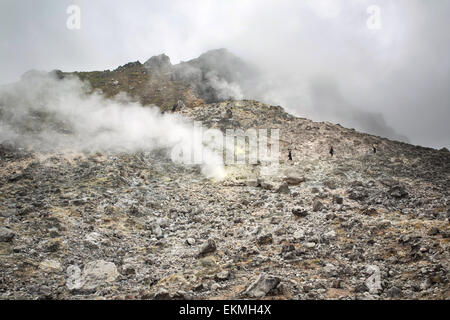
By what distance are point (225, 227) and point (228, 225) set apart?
173mm

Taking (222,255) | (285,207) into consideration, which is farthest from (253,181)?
(222,255)

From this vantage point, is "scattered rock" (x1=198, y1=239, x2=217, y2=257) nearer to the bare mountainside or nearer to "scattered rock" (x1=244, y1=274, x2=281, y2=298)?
the bare mountainside

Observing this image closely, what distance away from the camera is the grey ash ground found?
24.0 feet

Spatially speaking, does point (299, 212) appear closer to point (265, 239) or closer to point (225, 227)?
point (265, 239)

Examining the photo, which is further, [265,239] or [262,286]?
[265,239]

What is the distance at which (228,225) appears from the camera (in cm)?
1118

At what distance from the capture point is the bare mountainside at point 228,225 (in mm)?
7344

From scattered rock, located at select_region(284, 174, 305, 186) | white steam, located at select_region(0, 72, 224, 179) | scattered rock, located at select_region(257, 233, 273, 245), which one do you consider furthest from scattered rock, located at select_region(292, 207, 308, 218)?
white steam, located at select_region(0, 72, 224, 179)

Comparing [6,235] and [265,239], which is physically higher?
[6,235]

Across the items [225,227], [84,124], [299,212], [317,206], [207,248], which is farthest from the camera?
[84,124]

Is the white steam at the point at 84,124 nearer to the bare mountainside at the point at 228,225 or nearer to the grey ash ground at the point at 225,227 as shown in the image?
the bare mountainside at the point at 228,225

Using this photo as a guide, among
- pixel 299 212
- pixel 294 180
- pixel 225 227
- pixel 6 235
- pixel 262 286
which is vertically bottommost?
pixel 262 286

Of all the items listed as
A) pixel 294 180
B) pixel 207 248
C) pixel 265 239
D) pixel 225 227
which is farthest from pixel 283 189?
pixel 207 248

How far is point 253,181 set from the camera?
14453 mm
